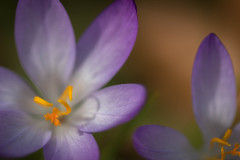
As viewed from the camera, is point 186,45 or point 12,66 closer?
point 12,66

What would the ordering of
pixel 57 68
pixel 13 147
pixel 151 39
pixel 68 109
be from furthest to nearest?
pixel 151 39, pixel 57 68, pixel 68 109, pixel 13 147

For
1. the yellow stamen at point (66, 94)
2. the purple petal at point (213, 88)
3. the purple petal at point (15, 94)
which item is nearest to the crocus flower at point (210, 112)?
the purple petal at point (213, 88)

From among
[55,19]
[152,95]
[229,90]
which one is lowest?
[152,95]

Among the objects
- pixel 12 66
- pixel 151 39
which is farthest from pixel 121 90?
pixel 151 39

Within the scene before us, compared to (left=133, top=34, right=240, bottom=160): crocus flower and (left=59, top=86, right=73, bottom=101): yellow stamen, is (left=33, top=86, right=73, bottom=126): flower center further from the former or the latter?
(left=133, top=34, right=240, bottom=160): crocus flower

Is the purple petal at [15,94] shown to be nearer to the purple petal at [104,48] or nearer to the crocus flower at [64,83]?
the crocus flower at [64,83]

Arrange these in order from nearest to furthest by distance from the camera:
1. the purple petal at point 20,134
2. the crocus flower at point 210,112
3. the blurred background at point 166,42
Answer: the purple petal at point 20,134 < the crocus flower at point 210,112 < the blurred background at point 166,42

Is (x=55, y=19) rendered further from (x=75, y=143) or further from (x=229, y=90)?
(x=229, y=90)
